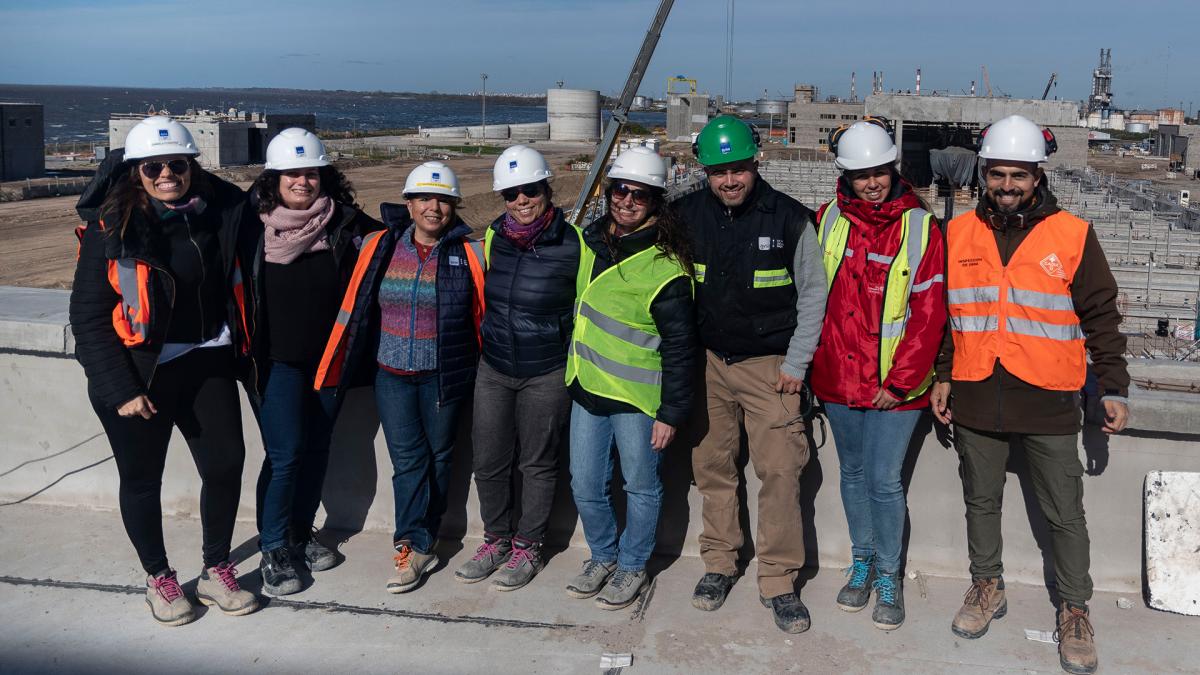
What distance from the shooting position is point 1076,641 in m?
3.66

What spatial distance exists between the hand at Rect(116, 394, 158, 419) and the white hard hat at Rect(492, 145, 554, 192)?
4.82 feet

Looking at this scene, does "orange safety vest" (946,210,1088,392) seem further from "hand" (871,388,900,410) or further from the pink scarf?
the pink scarf

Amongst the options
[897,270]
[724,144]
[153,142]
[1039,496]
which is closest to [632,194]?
[724,144]

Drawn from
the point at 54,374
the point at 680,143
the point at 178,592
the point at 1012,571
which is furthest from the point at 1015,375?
the point at 680,143

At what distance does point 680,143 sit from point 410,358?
3797 inches

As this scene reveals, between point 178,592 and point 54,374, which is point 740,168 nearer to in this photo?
point 178,592

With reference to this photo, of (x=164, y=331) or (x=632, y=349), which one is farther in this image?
(x=632, y=349)

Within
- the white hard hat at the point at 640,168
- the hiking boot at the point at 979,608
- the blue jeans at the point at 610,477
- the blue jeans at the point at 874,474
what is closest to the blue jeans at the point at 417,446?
the blue jeans at the point at 610,477

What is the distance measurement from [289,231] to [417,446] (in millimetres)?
994

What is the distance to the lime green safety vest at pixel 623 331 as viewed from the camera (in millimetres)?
3822

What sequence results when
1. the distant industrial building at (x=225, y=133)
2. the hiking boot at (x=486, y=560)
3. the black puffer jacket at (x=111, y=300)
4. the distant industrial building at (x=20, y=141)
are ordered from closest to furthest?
the black puffer jacket at (x=111, y=300) → the hiking boot at (x=486, y=560) → the distant industrial building at (x=20, y=141) → the distant industrial building at (x=225, y=133)

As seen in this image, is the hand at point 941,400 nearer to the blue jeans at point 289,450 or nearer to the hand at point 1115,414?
the hand at point 1115,414

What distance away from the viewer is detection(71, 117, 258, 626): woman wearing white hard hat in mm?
3697

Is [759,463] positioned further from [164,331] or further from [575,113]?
[575,113]
